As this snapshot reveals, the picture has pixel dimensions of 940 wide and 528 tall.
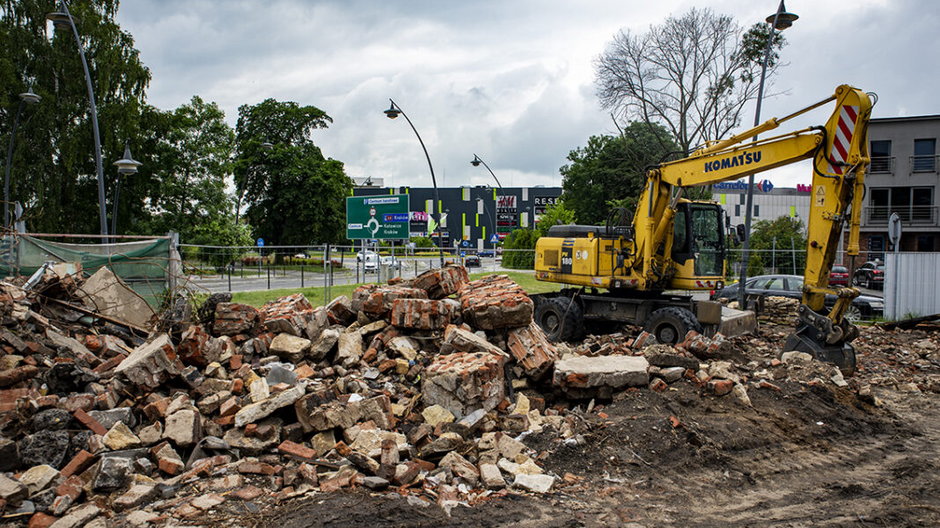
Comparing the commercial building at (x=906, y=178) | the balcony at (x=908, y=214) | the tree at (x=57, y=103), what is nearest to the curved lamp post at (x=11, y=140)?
the tree at (x=57, y=103)

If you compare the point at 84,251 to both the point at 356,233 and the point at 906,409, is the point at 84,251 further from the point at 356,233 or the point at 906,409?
the point at 906,409

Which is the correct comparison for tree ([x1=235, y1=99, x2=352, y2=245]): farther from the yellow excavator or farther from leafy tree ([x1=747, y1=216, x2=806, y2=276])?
the yellow excavator

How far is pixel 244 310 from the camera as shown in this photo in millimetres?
8266

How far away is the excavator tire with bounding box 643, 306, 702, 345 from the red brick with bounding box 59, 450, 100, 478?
30.0ft

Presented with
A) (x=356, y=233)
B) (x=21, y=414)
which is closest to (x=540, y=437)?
(x=21, y=414)

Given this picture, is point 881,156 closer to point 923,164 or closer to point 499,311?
point 923,164

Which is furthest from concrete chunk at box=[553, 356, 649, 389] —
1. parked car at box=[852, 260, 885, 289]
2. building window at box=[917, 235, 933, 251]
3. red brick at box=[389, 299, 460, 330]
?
building window at box=[917, 235, 933, 251]

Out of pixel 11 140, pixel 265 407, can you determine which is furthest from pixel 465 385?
pixel 11 140

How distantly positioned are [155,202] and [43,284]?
29477mm

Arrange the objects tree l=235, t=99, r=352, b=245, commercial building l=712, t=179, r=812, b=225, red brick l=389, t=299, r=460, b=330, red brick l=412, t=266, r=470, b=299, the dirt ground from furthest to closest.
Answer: commercial building l=712, t=179, r=812, b=225
tree l=235, t=99, r=352, b=245
red brick l=412, t=266, r=470, b=299
red brick l=389, t=299, r=460, b=330
the dirt ground

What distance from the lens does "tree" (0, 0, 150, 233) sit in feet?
97.1

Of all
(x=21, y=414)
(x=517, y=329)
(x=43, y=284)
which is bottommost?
(x=21, y=414)

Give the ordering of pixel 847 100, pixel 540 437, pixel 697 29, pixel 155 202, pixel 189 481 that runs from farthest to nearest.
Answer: pixel 155 202, pixel 697 29, pixel 847 100, pixel 540 437, pixel 189 481

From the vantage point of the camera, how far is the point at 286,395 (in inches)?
246
